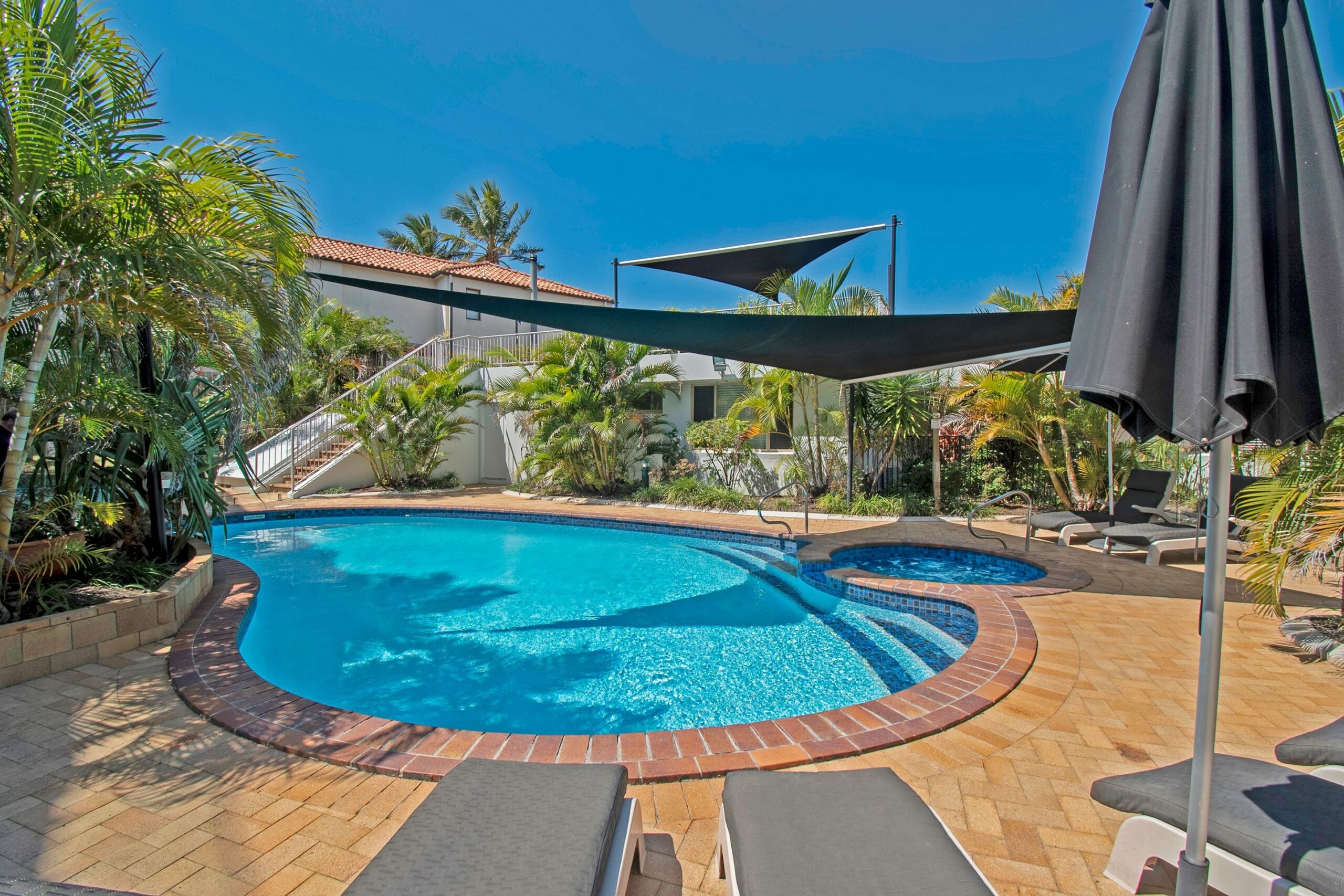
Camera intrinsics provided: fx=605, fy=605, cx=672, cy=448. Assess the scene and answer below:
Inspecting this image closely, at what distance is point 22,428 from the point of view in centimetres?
414

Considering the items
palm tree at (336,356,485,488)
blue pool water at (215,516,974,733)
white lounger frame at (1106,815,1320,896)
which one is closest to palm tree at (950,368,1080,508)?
blue pool water at (215,516,974,733)

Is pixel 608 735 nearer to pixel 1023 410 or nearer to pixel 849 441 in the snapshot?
pixel 849 441

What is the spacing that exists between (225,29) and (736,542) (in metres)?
10.6

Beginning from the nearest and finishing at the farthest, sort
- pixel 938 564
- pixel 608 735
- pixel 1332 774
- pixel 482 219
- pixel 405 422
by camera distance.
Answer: pixel 1332 774 < pixel 608 735 < pixel 938 564 < pixel 405 422 < pixel 482 219

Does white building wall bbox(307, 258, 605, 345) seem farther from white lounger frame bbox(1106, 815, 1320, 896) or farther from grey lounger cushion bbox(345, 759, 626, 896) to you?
white lounger frame bbox(1106, 815, 1320, 896)

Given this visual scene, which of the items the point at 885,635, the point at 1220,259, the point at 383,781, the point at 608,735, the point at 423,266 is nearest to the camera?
the point at 1220,259

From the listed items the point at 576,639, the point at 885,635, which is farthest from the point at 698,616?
the point at 885,635

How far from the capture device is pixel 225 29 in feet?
28.3

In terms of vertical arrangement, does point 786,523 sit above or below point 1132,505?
below

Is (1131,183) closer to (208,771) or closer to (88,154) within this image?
(208,771)

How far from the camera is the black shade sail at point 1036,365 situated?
8.12 m

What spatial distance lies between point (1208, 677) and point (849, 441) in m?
10.1

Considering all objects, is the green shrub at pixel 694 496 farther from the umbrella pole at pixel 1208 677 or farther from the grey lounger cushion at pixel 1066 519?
the umbrella pole at pixel 1208 677

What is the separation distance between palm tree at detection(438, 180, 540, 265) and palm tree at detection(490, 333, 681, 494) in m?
21.2
